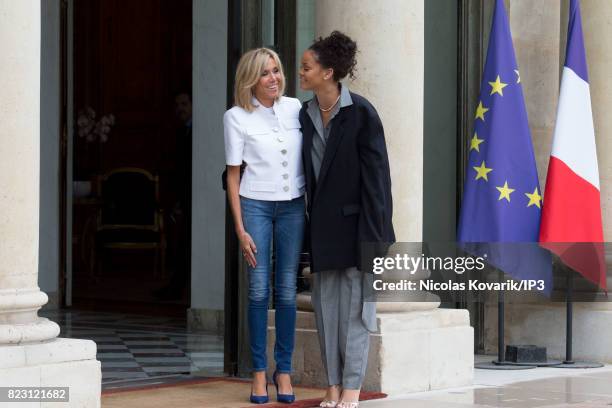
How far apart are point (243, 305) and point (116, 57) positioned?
32.6ft

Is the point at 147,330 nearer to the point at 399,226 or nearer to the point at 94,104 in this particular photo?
the point at 399,226

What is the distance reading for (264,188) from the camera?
6898mm

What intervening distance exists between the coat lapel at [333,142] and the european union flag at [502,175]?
8.88ft

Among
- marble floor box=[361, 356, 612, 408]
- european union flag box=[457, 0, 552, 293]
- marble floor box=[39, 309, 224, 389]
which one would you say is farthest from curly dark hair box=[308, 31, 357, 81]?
european union flag box=[457, 0, 552, 293]

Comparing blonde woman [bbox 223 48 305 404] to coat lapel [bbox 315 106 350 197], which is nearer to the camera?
coat lapel [bbox 315 106 350 197]

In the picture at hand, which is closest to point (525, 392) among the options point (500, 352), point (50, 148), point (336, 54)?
point (500, 352)

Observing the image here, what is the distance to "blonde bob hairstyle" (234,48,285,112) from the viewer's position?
22.7ft

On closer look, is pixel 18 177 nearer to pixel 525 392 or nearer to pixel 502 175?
pixel 525 392

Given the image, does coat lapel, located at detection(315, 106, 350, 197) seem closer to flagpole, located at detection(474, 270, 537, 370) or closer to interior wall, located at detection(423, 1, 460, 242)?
flagpole, located at detection(474, 270, 537, 370)

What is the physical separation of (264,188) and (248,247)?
0.99ft

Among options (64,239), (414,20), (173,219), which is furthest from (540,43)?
(173,219)

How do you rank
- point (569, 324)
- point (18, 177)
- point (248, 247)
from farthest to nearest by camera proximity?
point (569, 324) < point (248, 247) < point (18, 177)

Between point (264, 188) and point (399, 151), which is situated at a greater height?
point (399, 151)

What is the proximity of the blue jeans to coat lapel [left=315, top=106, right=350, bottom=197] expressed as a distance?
0.28 metres
